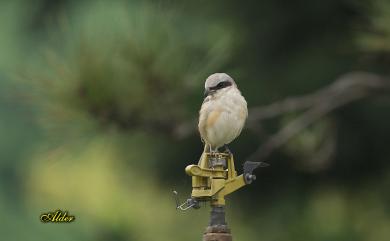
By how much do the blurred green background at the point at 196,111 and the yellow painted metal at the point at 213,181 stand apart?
1.79 feet

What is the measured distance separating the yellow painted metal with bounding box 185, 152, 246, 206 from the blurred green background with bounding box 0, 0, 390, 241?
0.55m

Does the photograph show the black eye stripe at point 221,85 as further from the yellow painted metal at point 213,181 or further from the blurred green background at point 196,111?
the blurred green background at point 196,111

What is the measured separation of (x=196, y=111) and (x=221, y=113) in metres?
0.65

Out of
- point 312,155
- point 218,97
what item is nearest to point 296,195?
point 312,155

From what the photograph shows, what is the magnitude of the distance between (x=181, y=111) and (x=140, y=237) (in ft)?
1.23

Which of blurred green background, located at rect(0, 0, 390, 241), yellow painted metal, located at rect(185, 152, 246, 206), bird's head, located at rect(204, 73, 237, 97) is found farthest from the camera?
blurred green background, located at rect(0, 0, 390, 241)

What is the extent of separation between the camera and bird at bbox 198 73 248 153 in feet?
4.62

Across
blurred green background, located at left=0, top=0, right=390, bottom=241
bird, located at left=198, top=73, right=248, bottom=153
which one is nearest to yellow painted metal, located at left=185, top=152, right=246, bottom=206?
bird, located at left=198, top=73, right=248, bottom=153

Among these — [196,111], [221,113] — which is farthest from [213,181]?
[196,111]

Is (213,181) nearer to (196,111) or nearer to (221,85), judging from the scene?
(221,85)

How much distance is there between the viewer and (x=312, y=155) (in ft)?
6.82

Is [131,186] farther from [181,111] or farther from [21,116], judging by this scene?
[21,116]

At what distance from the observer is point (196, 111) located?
207cm

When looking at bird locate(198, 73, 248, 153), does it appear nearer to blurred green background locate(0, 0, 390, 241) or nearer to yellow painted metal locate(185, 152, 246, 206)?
yellow painted metal locate(185, 152, 246, 206)
